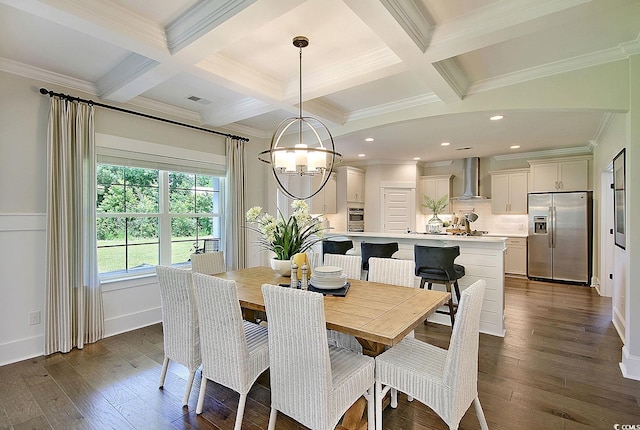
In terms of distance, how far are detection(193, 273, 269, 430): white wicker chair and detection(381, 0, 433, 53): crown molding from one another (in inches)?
75.1

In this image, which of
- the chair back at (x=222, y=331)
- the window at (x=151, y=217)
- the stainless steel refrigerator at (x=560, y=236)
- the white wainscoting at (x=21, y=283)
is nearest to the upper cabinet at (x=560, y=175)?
the stainless steel refrigerator at (x=560, y=236)

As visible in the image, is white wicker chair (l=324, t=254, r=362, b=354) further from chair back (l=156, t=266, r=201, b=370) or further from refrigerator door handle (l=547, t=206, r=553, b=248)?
refrigerator door handle (l=547, t=206, r=553, b=248)

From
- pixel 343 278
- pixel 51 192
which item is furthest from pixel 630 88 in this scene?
pixel 51 192

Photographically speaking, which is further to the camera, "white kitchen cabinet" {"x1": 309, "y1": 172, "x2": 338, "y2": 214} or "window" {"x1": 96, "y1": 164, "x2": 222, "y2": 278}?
"white kitchen cabinet" {"x1": 309, "y1": 172, "x2": 338, "y2": 214}

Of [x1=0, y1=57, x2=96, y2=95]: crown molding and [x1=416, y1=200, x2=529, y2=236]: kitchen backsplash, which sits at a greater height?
[x1=0, y1=57, x2=96, y2=95]: crown molding

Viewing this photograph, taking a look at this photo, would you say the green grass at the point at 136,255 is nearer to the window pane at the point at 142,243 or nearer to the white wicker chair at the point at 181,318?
the window pane at the point at 142,243

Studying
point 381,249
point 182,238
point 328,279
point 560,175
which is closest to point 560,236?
point 560,175

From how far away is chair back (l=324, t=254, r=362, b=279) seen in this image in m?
2.95

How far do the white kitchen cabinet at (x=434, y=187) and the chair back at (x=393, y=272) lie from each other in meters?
5.18

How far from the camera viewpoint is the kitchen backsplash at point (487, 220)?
700 cm

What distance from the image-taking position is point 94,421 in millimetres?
2098

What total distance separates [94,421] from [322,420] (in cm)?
164

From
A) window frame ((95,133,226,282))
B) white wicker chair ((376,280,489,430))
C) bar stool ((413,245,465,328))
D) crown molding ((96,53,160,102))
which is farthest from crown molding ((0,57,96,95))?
bar stool ((413,245,465,328))

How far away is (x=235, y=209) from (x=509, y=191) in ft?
19.1
